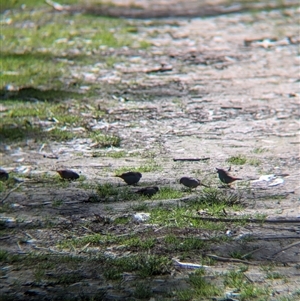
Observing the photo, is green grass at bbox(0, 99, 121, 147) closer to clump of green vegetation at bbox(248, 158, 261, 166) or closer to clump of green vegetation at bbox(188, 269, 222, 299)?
clump of green vegetation at bbox(248, 158, 261, 166)

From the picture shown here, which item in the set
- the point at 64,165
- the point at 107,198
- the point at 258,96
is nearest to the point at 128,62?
the point at 258,96

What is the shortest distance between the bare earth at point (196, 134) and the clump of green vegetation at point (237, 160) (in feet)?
0.16

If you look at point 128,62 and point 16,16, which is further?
point 16,16

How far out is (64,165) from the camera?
5090 millimetres

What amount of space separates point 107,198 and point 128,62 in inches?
152

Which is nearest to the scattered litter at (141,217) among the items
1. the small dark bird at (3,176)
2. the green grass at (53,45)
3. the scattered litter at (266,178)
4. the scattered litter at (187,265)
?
the scattered litter at (187,265)

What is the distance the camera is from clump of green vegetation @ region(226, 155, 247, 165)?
502 centimetres

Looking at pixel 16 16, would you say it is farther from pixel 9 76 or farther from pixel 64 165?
pixel 64 165

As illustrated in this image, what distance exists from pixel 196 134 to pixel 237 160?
75 centimetres

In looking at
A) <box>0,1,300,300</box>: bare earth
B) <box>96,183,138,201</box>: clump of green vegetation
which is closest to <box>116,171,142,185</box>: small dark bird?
<box>96,183,138,201</box>: clump of green vegetation

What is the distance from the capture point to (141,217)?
13.5ft

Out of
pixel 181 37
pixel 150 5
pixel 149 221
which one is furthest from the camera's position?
pixel 150 5

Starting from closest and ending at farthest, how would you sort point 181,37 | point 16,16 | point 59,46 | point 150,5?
1. point 59,46
2. point 181,37
3. point 16,16
4. point 150,5

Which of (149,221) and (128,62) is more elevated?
(149,221)
